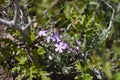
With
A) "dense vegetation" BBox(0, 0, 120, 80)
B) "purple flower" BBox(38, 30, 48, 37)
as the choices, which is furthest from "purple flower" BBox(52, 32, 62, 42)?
"purple flower" BBox(38, 30, 48, 37)

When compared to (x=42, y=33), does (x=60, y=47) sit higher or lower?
lower

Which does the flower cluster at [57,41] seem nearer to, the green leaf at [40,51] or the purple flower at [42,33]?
the purple flower at [42,33]

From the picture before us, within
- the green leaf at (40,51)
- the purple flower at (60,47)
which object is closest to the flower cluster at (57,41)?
the purple flower at (60,47)

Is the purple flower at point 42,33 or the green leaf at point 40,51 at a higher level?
the purple flower at point 42,33

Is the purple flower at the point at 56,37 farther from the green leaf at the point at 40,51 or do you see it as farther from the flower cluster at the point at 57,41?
the green leaf at the point at 40,51

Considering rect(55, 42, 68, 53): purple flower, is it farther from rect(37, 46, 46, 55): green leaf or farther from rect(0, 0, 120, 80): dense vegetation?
rect(37, 46, 46, 55): green leaf

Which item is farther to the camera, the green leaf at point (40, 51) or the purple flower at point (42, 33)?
the purple flower at point (42, 33)

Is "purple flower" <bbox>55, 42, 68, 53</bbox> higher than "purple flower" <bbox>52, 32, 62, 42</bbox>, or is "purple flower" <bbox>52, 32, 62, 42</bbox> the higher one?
"purple flower" <bbox>52, 32, 62, 42</bbox>

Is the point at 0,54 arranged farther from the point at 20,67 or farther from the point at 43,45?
the point at 43,45

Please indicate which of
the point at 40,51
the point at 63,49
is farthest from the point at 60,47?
the point at 40,51

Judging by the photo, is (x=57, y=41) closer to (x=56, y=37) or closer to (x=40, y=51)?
(x=56, y=37)

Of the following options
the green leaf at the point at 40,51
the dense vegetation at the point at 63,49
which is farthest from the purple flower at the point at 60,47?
the green leaf at the point at 40,51
